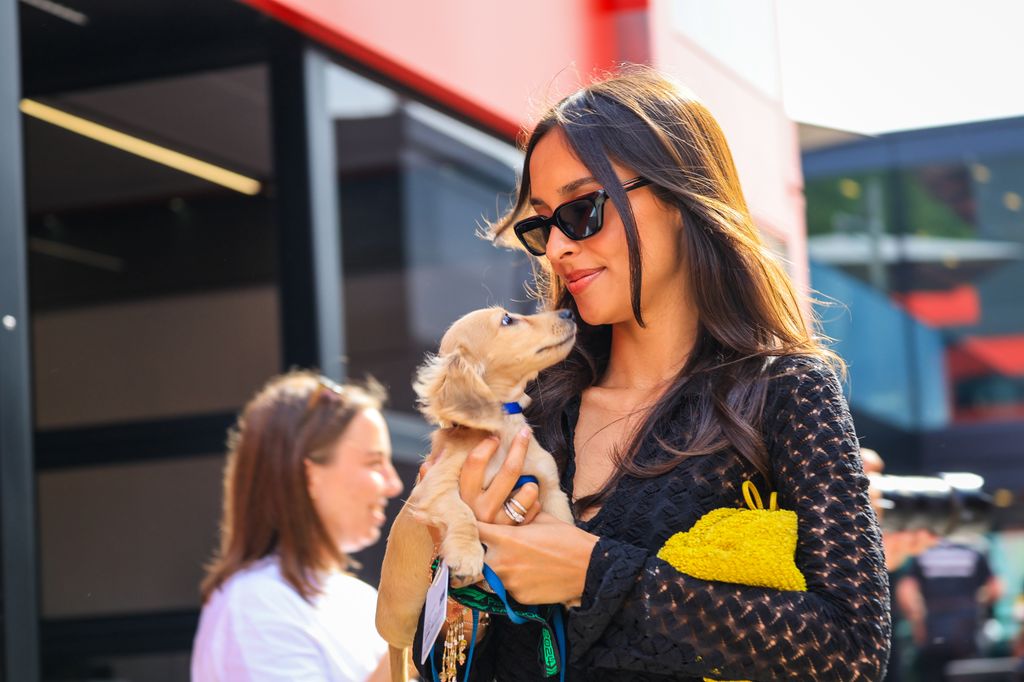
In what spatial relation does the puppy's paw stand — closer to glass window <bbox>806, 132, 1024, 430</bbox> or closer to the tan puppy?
the tan puppy

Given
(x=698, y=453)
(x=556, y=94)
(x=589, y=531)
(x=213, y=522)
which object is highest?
(x=556, y=94)

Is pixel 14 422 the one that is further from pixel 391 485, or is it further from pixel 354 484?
pixel 391 485

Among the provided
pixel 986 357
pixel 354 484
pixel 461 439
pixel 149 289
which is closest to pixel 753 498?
pixel 461 439

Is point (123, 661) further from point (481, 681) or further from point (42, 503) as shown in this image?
point (481, 681)

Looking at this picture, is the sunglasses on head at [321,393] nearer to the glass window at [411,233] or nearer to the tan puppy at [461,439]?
the tan puppy at [461,439]

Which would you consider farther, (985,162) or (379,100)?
(985,162)

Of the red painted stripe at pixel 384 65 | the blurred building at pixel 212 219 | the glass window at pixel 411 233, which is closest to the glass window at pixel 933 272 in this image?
the blurred building at pixel 212 219

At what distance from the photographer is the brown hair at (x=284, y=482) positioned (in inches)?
149

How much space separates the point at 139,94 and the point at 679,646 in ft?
16.6

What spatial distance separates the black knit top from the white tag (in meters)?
0.17

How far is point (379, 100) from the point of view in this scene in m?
6.21

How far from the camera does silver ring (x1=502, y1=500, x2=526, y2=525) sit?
206 cm

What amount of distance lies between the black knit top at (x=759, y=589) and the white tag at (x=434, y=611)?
17 centimetres

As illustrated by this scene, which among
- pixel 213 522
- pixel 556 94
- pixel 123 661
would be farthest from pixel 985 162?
pixel 556 94
